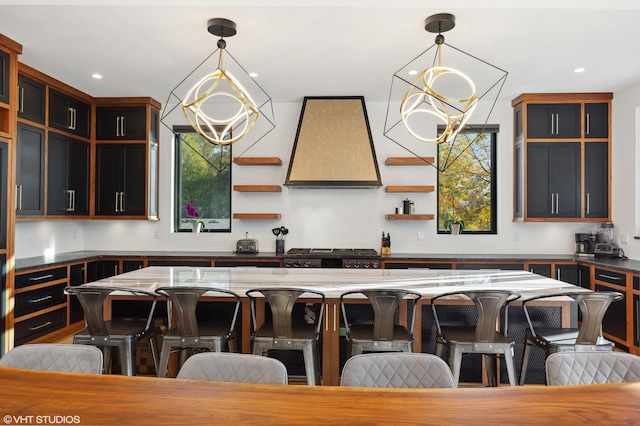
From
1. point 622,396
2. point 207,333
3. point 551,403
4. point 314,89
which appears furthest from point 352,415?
point 314,89

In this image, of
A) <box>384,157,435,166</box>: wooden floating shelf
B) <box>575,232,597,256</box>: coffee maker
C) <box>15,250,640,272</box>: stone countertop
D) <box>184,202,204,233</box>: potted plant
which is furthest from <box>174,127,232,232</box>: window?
<box>575,232,597,256</box>: coffee maker

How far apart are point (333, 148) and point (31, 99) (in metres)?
3.17

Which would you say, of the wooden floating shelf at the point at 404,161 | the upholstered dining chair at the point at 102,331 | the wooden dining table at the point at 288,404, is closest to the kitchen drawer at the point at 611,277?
the wooden floating shelf at the point at 404,161

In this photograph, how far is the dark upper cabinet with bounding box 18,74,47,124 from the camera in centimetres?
391

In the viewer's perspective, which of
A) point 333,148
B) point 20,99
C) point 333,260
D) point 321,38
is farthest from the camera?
point 333,148

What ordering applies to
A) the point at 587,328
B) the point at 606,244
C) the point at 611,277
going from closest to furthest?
the point at 587,328
the point at 611,277
the point at 606,244

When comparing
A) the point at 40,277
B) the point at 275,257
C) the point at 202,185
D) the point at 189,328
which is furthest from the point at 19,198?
the point at 189,328

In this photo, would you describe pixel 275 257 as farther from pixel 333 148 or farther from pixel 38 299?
pixel 38 299

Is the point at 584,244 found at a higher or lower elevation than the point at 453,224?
lower

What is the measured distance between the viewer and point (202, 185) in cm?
557

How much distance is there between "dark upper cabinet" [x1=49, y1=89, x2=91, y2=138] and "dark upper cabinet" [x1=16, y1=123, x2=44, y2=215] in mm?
317

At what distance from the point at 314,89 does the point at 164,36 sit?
184cm

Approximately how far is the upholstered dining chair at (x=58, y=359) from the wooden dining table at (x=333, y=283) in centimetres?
96

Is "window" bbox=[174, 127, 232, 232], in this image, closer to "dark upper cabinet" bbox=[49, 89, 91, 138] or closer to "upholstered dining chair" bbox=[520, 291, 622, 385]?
"dark upper cabinet" bbox=[49, 89, 91, 138]
